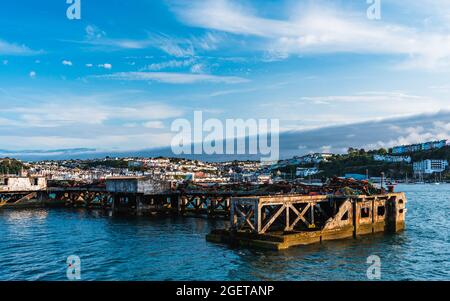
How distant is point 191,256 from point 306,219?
14.5 m

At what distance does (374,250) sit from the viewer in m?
34.2

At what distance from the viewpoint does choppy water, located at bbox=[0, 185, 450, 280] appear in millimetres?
26656

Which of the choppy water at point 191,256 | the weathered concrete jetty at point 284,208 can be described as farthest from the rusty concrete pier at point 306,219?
the choppy water at point 191,256

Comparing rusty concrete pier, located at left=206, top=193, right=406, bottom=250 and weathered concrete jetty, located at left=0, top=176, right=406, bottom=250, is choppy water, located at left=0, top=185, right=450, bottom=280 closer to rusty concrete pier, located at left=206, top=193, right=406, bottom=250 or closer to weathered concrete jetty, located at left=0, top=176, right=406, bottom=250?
rusty concrete pier, located at left=206, top=193, right=406, bottom=250

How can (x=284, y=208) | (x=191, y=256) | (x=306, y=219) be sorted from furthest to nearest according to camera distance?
1. (x=306, y=219)
2. (x=284, y=208)
3. (x=191, y=256)

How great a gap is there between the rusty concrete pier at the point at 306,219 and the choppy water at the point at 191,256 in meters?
1.19

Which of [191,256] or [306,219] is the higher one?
[306,219]

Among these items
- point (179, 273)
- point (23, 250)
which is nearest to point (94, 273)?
point (179, 273)

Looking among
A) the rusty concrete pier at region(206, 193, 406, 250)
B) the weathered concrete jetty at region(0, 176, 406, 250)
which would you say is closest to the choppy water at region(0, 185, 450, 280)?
the rusty concrete pier at region(206, 193, 406, 250)

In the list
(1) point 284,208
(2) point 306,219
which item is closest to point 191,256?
(1) point 284,208

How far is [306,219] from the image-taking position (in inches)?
1649

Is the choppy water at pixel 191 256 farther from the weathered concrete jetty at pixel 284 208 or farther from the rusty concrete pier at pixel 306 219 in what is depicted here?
the weathered concrete jetty at pixel 284 208

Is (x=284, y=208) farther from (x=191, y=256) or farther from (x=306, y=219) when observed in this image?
(x=191, y=256)
